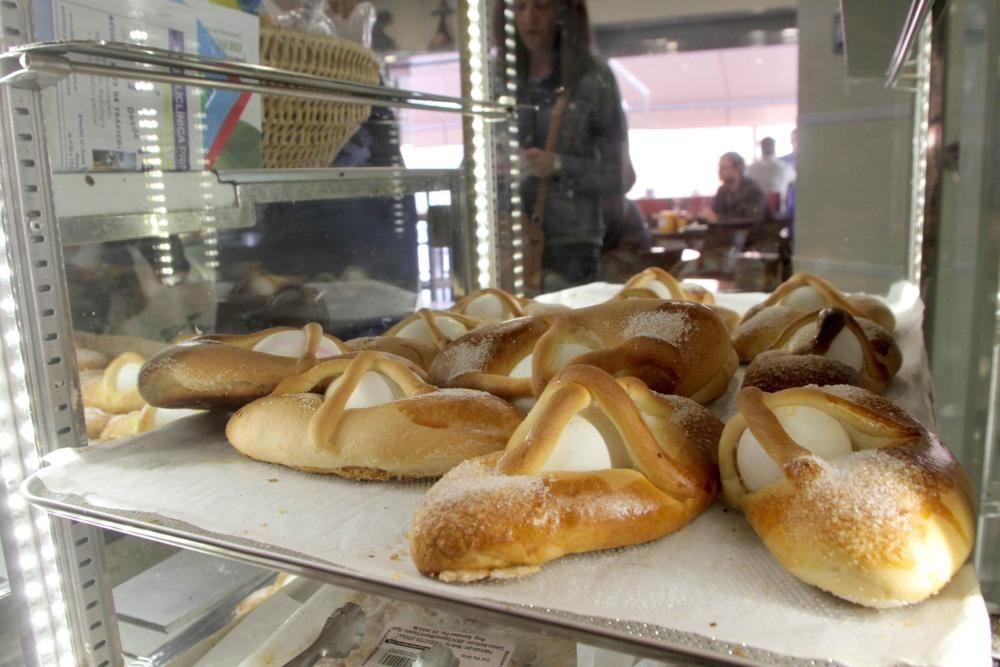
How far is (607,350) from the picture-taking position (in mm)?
646

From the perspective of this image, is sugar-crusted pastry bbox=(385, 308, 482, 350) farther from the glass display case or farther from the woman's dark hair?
the woman's dark hair

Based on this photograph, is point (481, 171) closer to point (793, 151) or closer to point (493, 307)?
point (493, 307)

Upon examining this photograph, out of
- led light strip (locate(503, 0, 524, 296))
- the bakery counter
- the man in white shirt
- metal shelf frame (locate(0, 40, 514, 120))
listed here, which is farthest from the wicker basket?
→ the man in white shirt

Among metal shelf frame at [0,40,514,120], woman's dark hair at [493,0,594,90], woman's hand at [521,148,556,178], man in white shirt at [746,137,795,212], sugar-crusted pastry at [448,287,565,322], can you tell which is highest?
woman's dark hair at [493,0,594,90]

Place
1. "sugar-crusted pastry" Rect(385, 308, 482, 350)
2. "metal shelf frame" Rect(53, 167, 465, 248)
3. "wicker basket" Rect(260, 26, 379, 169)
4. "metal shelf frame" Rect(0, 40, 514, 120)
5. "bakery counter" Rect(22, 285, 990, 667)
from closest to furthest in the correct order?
1. "bakery counter" Rect(22, 285, 990, 667)
2. "metal shelf frame" Rect(0, 40, 514, 120)
3. "metal shelf frame" Rect(53, 167, 465, 248)
4. "sugar-crusted pastry" Rect(385, 308, 482, 350)
5. "wicker basket" Rect(260, 26, 379, 169)

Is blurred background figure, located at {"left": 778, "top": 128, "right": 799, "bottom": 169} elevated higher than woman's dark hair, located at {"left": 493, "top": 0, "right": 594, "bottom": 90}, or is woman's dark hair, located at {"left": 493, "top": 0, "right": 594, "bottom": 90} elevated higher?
woman's dark hair, located at {"left": 493, "top": 0, "right": 594, "bottom": 90}

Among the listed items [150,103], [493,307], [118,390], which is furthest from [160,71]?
[493,307]

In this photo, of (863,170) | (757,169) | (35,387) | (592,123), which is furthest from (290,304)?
(863,170)

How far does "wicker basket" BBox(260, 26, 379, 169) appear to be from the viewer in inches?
38.7

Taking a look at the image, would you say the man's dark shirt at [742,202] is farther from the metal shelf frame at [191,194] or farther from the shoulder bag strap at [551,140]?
the metal shelf frame at [191,194]

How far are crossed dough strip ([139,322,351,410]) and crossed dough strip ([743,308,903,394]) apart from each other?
0.41m

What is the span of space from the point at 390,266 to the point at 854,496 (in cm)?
93

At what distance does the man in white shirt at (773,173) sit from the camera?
1421 millimetres

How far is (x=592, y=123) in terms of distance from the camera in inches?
57.1
